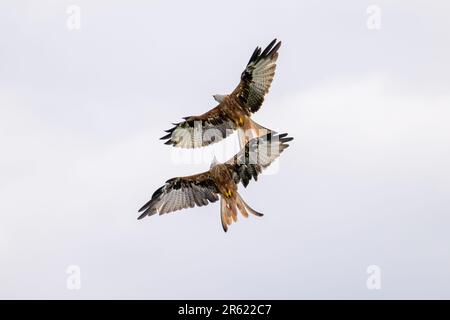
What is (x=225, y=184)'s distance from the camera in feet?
68.3

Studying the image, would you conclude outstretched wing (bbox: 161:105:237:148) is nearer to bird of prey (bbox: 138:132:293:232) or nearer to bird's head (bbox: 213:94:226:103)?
bird's head (bbox: 213:94:226:103)

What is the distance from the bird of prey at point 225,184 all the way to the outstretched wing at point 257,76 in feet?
4.06

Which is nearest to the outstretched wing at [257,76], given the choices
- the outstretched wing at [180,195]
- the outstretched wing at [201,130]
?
the outstretched wing at [201,130]

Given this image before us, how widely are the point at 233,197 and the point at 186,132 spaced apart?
1909 millimetres

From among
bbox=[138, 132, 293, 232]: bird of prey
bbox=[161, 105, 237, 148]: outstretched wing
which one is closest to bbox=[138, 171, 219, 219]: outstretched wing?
bbox=[138, 132, 293, 232]: bird of prey

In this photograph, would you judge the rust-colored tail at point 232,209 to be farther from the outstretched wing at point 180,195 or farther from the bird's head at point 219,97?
the bird's head at point 219,97

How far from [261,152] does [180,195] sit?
2034 mm

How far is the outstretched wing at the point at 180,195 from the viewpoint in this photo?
2138cm

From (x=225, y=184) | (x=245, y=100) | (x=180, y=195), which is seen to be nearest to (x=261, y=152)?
(x=225, y=184)

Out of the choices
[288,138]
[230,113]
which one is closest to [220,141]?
[230,113]

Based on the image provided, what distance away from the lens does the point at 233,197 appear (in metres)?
20.8

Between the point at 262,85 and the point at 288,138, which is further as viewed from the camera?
the point at 262,85
